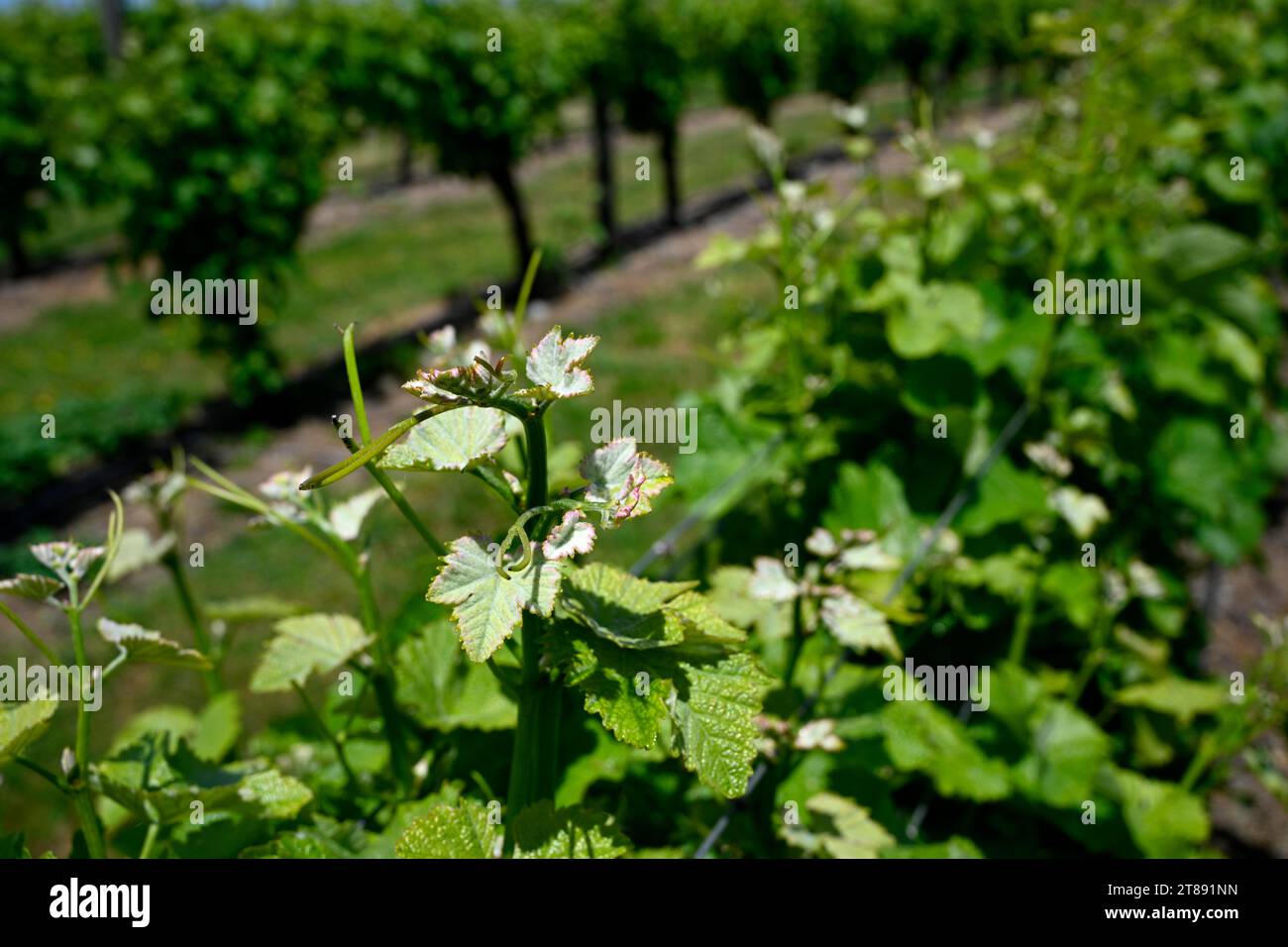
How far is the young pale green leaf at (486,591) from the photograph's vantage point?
773 mm

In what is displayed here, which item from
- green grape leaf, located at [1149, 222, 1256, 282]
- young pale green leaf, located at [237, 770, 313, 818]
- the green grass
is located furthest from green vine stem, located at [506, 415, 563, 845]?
the green grass

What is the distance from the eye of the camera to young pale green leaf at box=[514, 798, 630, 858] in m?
0.92

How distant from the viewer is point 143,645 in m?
1.00

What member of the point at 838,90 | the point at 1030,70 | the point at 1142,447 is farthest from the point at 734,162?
the point at 1142,447

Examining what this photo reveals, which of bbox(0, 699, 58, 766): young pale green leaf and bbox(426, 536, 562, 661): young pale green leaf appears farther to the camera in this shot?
bbox(0, 699, 58, 766): young pale green leaf


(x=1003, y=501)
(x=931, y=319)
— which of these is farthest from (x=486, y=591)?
(x=1003, y=501)

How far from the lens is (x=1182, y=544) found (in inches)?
166

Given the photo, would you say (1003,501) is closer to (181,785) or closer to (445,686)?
(445,686)

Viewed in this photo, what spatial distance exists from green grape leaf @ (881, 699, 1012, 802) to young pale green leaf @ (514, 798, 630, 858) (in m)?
0.79

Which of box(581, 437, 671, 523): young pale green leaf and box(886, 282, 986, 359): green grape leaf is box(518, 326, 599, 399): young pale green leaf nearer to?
box(581, 437, 671, 523): young pale green leaf

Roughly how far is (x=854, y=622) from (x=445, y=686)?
1.88 ft

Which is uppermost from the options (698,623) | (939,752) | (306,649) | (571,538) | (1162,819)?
(571,538)

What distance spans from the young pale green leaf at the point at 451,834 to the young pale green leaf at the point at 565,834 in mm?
38

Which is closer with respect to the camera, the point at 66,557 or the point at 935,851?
the point at 66,557
